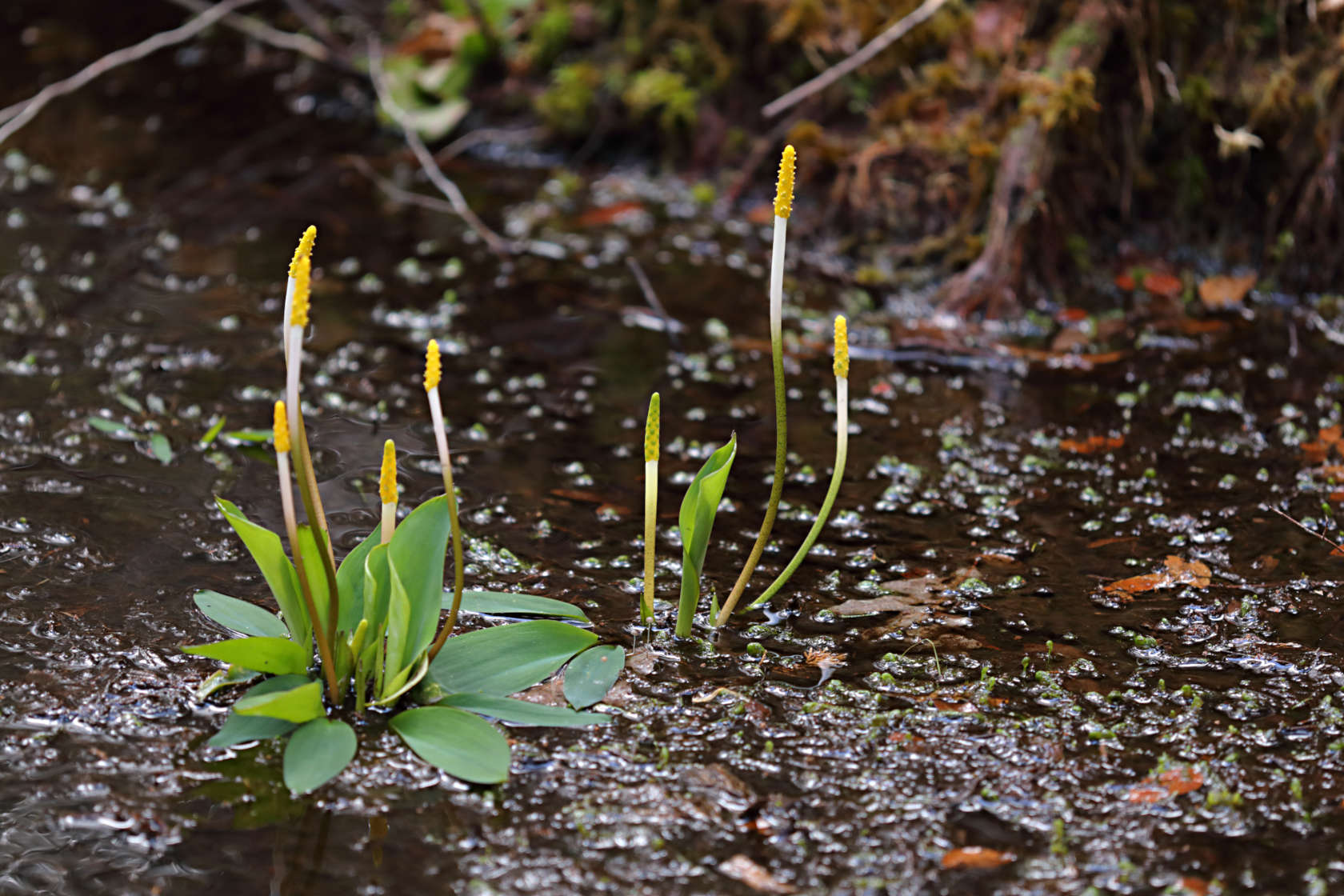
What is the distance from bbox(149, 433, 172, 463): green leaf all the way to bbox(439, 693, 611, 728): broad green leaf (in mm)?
1470

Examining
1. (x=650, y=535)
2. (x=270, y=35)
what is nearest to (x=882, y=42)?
(x=650, y=535)

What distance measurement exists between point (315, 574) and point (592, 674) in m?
0.56

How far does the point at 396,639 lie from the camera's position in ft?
6.75

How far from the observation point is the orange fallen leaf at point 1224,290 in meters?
4.26

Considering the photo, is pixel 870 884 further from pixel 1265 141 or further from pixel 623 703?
pixel 1265 141

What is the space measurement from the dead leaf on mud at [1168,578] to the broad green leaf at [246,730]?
1.83 metres

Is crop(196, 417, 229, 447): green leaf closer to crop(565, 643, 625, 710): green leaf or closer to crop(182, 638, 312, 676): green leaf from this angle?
crop(182, 638, 312, 676): green leaf

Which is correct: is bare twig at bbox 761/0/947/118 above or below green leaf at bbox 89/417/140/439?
above

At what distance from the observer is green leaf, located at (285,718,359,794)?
1868mm

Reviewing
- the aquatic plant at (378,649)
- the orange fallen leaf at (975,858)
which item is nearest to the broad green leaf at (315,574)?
the aquatic plant at (378,649)

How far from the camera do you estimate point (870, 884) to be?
180cm

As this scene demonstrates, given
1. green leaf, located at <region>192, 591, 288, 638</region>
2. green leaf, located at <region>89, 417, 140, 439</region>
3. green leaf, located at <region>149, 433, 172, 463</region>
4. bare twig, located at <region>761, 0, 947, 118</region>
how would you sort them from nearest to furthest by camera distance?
green leaf, located at <region>192, 591, 288, 638</region>
green leaf, located at <region>149, 433, 172, 463</region>
green leaf, located at <region>89, 417, 140, 439</region>
bare twig, located at <region>761, 0, 947, 118</region>

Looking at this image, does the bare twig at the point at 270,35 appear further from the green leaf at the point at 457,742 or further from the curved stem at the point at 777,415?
the green leaf at the point at 457,742

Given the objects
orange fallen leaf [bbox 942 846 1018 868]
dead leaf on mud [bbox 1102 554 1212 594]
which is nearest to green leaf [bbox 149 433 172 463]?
orange fallen leaf [bbox 942 846 1018 868]
